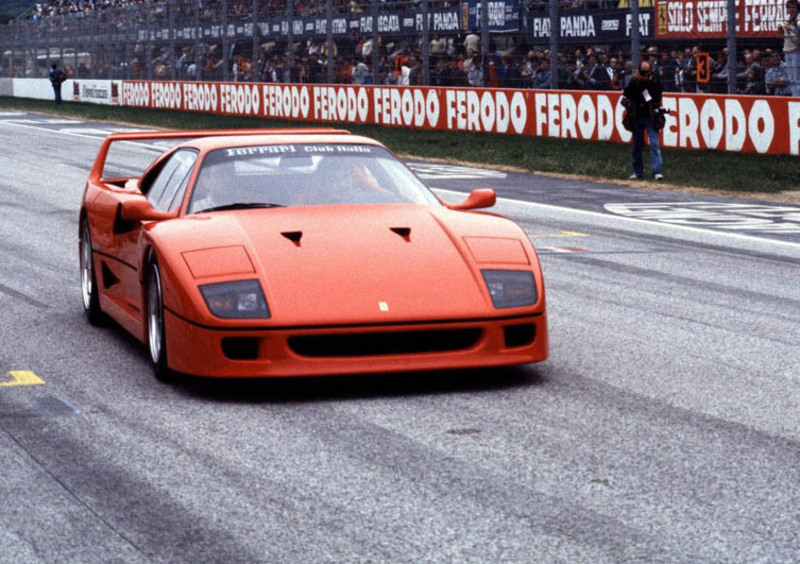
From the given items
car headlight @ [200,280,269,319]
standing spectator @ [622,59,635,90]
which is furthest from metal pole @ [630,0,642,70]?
car headlight @ [200,280,269,319]

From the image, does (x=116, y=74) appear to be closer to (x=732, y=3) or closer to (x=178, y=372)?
(x=732, y=3)

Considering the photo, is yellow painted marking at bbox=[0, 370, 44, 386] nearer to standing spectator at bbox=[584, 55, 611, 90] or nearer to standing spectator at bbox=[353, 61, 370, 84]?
standing spectator at bbox=[584, 55, 611, 90]

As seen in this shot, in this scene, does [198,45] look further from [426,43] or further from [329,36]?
[426,43]

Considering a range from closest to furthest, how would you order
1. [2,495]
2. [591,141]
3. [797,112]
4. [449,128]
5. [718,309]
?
[2,495], [718,309], [797,112], [591,141], [449,128]

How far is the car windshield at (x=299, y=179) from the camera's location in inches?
315

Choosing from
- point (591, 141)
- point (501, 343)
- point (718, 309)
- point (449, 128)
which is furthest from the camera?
point (449, 128)

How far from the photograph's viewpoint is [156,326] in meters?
7.52

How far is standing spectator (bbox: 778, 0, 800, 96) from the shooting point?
72.4 ft

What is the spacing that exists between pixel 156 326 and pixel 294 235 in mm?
790

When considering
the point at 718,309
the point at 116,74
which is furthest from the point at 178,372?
the point at 116,74

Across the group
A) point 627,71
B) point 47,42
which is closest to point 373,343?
point 627,71

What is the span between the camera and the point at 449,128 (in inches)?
1262

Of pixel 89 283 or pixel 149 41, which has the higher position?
pixel 149 41

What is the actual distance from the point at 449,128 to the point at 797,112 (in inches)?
437
